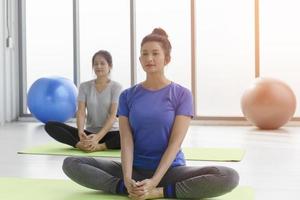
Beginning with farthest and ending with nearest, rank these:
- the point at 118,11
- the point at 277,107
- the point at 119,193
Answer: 1. the point at 118,11
2. the point at 277,107
3. the point at 119,193

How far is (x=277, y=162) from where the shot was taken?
12.6ft

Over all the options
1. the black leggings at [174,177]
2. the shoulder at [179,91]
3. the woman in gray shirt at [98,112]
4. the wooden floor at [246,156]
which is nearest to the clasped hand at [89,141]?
the woman in gray shirt at [98,112]

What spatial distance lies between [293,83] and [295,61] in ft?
0.86

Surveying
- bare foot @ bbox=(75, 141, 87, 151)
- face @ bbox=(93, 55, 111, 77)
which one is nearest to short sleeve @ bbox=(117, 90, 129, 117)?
face @ bbox=(93, 55, 111, 77)

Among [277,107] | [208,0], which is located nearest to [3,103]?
[208,0]

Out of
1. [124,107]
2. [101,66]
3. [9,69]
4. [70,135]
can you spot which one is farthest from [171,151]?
[9,69]

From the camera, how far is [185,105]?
8.62ft

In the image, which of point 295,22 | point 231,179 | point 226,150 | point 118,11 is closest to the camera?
point 231,179

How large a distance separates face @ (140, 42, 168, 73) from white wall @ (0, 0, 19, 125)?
4.63 meters

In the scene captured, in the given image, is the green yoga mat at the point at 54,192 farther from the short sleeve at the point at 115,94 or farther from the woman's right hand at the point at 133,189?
the short sleeve at the point at 115,94

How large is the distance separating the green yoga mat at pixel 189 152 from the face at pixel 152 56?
1.51 meters

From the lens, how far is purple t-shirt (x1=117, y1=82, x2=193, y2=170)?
2.61 metres

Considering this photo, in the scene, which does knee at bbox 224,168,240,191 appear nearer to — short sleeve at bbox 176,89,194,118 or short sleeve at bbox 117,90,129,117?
short sleeve at bbox 176,89,194,118

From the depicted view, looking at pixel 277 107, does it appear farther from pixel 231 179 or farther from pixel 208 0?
pixel 231 179
